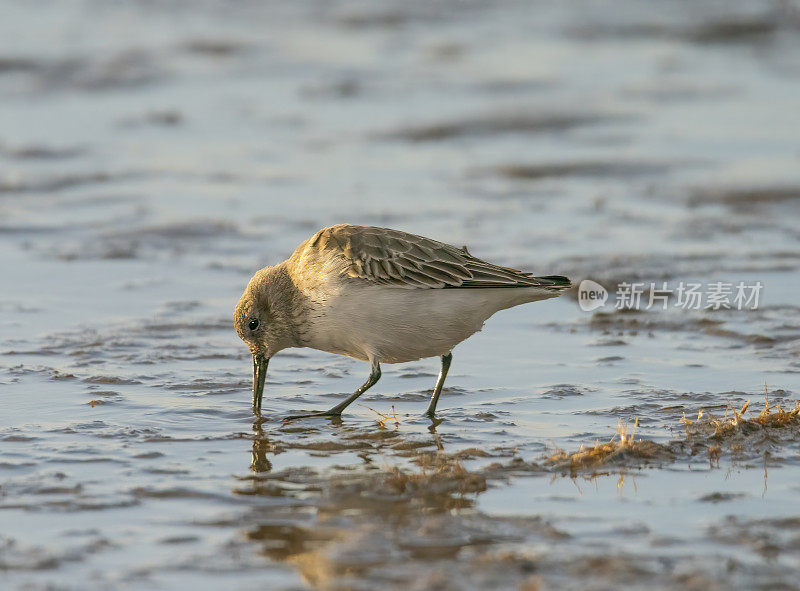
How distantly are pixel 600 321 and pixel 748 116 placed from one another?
330 inches

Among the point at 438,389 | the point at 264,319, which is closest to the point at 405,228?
the point at 264,319

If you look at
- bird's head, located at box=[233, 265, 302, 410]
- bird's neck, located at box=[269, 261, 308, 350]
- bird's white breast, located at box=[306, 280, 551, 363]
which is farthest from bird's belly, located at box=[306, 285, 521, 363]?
bird's head, located at box=[233, 265, 302, 410]

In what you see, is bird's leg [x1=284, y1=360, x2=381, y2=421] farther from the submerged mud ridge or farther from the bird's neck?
the submerged mud ridge

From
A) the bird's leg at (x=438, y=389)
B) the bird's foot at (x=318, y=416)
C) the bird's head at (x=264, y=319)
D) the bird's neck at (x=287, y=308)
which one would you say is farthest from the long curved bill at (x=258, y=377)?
the bird's leg at (x=438, y=389)

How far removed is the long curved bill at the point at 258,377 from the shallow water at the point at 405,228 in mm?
89

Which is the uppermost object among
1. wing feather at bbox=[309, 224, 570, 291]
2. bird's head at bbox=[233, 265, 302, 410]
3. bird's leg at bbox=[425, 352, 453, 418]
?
wing feather at bbox=[309, 224, 570, 291]

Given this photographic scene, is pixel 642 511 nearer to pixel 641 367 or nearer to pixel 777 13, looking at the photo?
pixel 641 367

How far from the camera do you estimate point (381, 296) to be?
704cm

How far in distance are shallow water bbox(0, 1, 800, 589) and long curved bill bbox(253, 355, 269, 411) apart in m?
0.09

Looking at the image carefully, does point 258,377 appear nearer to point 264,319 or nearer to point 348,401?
point 264,319

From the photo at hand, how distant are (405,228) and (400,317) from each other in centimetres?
513

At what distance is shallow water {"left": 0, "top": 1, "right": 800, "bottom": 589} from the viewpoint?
5.12 meters

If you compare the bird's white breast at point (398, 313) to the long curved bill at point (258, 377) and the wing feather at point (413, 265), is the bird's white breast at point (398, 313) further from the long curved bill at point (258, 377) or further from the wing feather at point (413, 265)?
the long curved bill at point (258, 377)

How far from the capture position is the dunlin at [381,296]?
705cm
